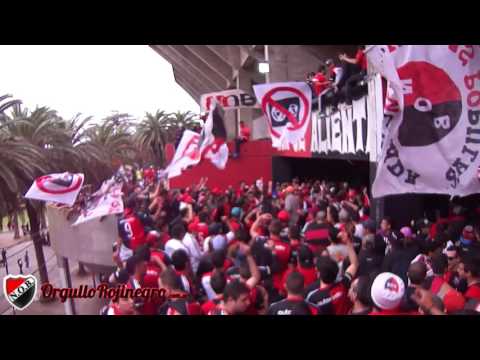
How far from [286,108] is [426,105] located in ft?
7.20

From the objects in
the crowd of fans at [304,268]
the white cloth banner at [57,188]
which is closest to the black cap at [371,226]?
the crowd of fans at [304,268]

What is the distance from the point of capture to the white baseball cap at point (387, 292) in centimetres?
331

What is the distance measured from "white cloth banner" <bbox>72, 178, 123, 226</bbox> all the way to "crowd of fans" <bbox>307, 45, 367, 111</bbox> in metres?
3.46

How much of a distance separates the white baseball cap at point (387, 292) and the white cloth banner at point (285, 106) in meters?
3.20

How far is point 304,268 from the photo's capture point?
425 cm

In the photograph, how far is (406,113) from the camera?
4.39 metres

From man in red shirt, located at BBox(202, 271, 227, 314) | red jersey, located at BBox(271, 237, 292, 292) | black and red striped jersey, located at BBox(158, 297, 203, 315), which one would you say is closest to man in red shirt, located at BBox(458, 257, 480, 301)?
red jersey, located at BBox(271, 237, 292, 292)

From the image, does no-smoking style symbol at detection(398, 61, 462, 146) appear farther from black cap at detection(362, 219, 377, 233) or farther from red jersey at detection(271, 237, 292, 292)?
red jersey at detection(271, 237, 292, 292)

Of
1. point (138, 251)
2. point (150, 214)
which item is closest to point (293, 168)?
point (150, 214)

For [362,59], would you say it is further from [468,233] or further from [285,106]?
[468,233]

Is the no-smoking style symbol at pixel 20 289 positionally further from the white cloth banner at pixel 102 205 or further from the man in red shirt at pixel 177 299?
the man in red shirt at pixel 177 299

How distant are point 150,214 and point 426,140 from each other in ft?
13.4

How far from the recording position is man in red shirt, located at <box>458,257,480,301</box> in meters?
3.78
